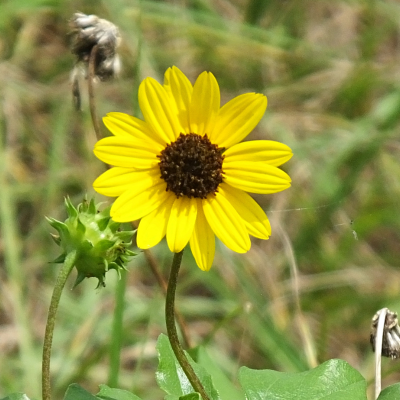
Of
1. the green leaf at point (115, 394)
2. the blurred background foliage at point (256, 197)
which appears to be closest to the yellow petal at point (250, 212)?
the green leaf at point (115, 394)

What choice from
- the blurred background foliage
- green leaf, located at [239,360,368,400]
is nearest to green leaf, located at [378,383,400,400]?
green leaf, located at [239,360,368,400]

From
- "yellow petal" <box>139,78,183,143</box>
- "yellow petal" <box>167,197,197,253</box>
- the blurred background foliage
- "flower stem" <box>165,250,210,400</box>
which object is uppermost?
"yellow petal" <box>139,78,183,143</box>

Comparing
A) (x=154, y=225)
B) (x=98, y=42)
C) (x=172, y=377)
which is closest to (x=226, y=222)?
→ (x=154, y=225)

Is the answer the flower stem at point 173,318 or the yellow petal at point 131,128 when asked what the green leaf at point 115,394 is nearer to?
the flower stem at point 173,318

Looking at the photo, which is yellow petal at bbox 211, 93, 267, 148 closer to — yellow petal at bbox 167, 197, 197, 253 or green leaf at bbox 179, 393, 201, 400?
yellow petal at bbox 167, 197, 197, 253

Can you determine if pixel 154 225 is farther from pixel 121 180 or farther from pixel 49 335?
pixel 49 335

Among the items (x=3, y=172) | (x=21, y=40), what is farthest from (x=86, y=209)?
(x=21, y=40)
